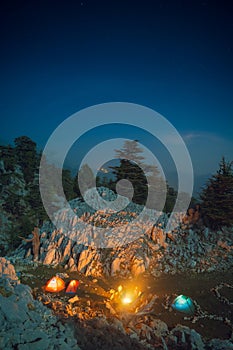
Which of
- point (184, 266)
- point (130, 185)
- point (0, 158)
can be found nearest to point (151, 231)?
point (184, 266)

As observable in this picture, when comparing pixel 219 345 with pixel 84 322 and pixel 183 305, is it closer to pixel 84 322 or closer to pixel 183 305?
pixel 183 305

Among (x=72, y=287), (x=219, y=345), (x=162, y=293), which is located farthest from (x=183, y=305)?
(x=72, y=287)

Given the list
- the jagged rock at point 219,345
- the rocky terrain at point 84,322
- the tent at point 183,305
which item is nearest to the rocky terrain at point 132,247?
the rocky terrain at point 84,322

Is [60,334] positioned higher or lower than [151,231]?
lower

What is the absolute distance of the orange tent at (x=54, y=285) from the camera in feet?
44.5

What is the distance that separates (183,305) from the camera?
508 inches

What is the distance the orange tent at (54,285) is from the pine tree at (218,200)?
646 inches

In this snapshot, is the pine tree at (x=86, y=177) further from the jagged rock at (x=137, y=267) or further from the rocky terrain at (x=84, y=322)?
the rocky terrain at (x=84, y=322)

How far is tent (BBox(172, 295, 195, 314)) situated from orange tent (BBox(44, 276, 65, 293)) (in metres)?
7.30

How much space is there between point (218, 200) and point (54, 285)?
18.4 metres

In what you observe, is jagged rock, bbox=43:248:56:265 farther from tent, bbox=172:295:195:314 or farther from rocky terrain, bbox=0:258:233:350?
tent, bbox=172:295:195:314

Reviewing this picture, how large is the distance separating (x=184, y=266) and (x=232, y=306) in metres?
5.10

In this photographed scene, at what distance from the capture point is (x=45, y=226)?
826 inches

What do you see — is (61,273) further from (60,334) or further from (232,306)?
(232,306)
